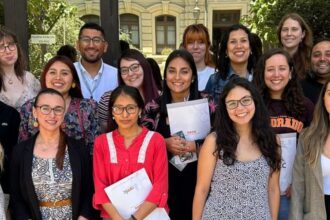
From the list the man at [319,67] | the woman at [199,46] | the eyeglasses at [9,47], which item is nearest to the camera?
the eyeglasses at [9,47]

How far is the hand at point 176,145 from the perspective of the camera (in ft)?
11.6

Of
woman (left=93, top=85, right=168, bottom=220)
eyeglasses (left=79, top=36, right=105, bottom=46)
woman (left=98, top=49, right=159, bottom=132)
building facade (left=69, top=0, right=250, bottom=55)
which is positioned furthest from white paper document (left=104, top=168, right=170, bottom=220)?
building facade (left=69, top=0, right=250, bottom=55)

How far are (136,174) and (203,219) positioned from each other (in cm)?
58

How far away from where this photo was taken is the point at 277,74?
11.8ft

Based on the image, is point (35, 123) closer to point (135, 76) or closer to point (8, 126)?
point (8, 126)

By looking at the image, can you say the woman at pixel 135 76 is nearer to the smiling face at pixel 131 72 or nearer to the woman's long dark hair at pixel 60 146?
the smiling face at pixel 131 72

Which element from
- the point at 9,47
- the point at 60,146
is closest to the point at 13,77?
the point at 9,47

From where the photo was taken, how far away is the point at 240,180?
3.11 meters

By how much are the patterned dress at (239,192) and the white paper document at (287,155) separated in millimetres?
361

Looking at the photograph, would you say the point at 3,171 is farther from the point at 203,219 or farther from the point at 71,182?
the point at 203,219

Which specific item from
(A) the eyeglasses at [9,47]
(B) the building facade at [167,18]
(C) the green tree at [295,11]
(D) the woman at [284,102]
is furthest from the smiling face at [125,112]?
(B) the building facade at [167,18]

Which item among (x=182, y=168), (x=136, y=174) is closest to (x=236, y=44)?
(x=182, y=168)

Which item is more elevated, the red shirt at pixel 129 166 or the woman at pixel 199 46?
the woman at pixel 199 46

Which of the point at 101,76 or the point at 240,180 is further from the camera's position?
the point at 101,76
